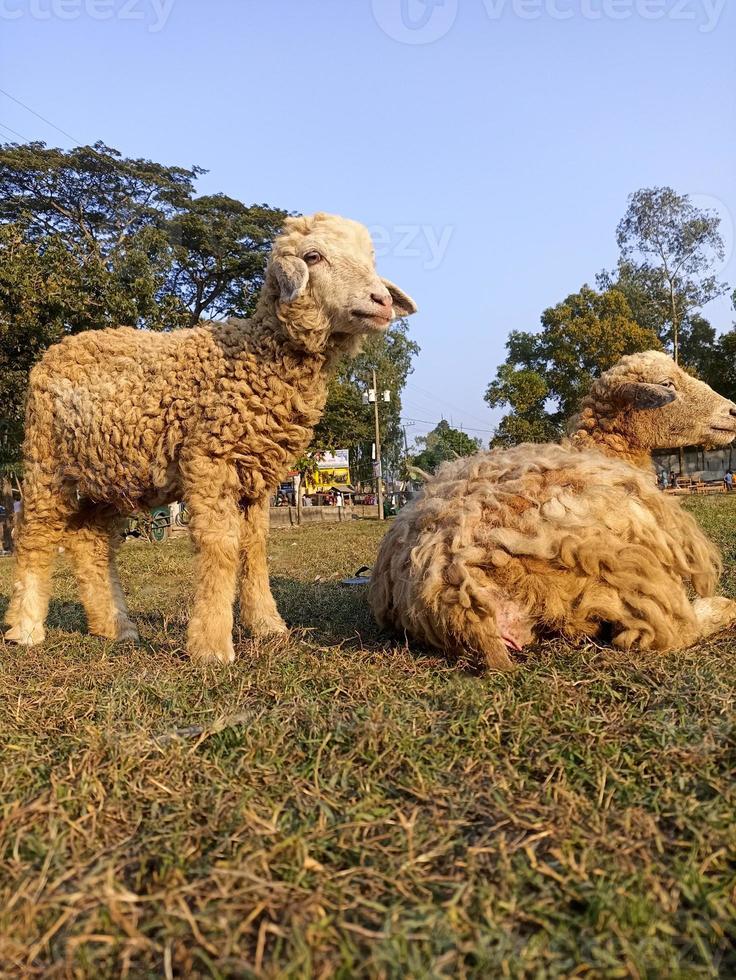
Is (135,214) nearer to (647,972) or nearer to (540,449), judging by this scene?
(540,449)

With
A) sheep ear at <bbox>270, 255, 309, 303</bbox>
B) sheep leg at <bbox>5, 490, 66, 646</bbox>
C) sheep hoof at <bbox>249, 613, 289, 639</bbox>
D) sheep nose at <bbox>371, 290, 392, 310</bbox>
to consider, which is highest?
sheep ear at <bbox>270, 255, 309, 303</bbox>

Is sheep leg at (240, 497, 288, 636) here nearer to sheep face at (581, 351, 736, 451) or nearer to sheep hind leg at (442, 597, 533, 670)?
sheep hind leg at (442, 597, 533, 670)

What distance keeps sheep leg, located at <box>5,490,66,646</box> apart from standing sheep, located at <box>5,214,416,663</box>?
0.01 meters

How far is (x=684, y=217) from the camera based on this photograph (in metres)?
33.9

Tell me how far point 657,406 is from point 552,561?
1.87 m

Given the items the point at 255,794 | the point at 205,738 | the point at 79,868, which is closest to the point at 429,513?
the point at 205,738

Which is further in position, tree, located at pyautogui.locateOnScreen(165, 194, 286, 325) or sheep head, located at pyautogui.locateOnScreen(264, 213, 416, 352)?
tree, located at pyautogui.locateOnScreen(165, 194, 286, 325)

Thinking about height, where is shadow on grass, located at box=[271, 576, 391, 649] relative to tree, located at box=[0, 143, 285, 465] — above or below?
below

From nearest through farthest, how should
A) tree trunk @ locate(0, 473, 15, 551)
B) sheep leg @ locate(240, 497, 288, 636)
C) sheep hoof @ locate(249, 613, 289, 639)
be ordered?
1. sheep hoof @ locate(249, 613, 289, 639)
2. sheep leg @ locate(240, 497, 288, 636)
3. tree trunk @ locate(0, 473, 15, 551)

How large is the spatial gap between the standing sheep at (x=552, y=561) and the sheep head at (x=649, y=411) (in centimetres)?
106

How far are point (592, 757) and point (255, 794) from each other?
89 cm

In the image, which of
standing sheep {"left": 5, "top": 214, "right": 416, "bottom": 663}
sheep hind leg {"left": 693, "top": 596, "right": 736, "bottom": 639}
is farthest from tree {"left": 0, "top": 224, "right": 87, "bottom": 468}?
sheep hind leg {"left": 693, "top": 596, "right": 736, "bottom": 639}

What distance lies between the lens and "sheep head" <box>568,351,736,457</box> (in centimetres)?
433

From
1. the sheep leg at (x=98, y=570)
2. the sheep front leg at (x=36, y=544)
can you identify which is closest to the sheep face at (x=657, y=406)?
the sheep leg at (x=98, y=570)
